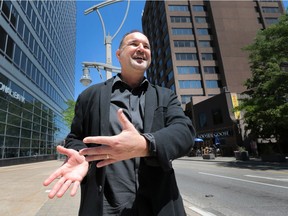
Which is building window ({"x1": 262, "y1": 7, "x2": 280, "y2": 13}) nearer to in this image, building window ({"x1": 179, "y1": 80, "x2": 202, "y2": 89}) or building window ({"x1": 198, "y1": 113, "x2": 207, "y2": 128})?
building window ({"x1": 179, "y1": 80, "x2": 202, "y2": 89})

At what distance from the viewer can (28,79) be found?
24953mm

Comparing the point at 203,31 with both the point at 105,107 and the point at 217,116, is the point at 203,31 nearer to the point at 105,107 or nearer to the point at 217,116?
the point at 217,116

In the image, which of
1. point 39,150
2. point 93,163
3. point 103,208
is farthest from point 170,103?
point 39,150

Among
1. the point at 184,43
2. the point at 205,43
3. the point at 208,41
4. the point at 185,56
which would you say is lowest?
the point at 185,56

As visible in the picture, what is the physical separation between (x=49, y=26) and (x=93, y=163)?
38.7 m

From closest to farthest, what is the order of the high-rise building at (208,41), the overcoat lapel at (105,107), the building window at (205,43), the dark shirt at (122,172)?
the dark shirt at (122,172), the overcoat lapel at (105,107), the high-rise building at (208,41), the building window at (205,43)

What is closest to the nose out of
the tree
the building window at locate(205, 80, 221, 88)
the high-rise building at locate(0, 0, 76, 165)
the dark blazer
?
the dark blazer

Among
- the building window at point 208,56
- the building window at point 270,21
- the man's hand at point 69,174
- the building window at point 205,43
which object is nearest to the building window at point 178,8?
the building window at point 205,43

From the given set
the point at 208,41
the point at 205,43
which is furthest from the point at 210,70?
the point at 208,41

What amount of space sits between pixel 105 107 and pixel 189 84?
47878 millimetres

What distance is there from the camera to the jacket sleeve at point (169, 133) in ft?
3.63

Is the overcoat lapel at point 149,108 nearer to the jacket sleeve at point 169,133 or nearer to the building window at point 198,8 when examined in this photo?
the jacket sleeve at point 169,133

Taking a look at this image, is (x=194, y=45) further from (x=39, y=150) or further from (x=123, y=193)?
(x=123, y=193)

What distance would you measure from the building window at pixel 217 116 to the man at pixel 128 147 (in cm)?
3164
